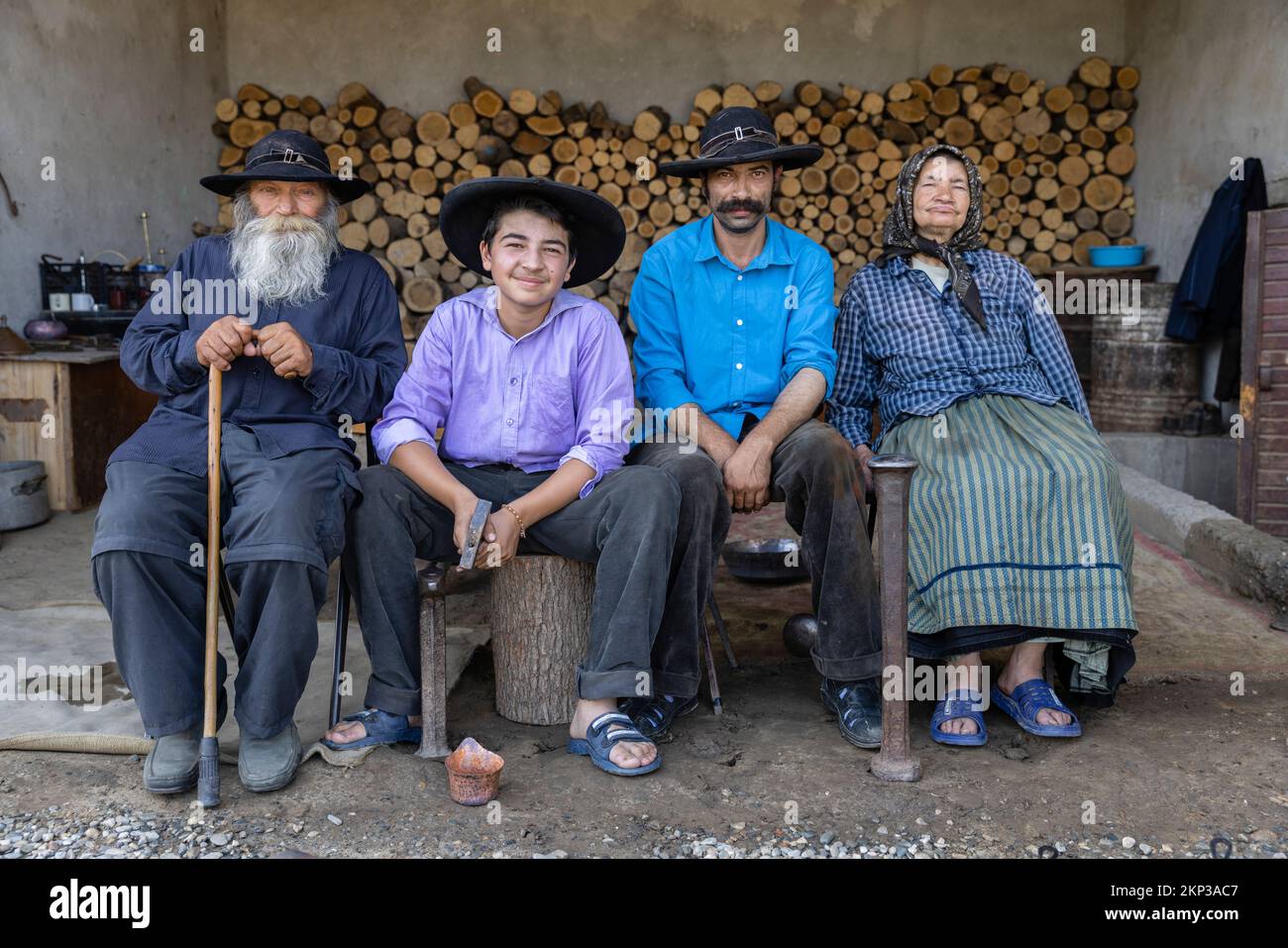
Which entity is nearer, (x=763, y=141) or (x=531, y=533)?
(x=531, y=533)

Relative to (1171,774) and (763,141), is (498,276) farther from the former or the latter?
(1171,774)

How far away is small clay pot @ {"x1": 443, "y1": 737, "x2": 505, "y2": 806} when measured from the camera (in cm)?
247

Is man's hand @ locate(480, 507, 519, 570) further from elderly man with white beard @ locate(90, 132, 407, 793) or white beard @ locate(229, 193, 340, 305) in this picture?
white beard @ locate(229, 193, 340, 305)

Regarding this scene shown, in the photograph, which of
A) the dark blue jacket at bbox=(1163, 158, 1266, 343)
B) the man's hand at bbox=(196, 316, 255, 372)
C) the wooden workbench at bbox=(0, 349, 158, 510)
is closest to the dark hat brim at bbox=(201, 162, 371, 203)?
the man's hand at bbox=(196, 316, 255, 372)

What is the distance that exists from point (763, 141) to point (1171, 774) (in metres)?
2.02

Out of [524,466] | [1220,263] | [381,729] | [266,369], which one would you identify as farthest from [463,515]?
[1220,263]

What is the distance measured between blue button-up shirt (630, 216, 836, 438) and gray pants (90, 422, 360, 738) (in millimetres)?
1147

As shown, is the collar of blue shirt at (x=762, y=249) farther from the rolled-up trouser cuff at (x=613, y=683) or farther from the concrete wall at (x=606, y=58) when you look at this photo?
the concrete wall at (x=606, y=58)

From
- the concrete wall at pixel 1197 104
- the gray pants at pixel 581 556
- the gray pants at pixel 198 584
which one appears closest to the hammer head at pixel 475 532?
the gray pants at pixel 581 556

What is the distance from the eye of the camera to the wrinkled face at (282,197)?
309 cm

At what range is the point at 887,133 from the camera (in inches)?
300

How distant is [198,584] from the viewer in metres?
2.65

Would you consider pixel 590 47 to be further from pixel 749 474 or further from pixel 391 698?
pixel 391 698
